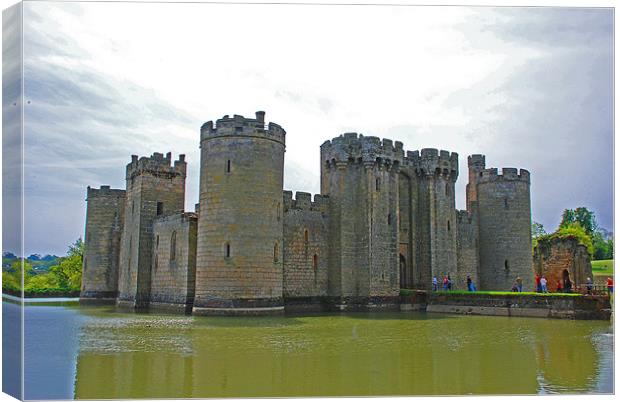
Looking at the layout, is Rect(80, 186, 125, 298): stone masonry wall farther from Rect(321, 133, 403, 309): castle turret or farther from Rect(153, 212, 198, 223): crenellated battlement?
Rect(321, 133, 403, 309): castle turret

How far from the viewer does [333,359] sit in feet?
40.6

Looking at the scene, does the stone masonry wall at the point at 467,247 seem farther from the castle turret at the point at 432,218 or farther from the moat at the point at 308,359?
the moat at the point at 308,359

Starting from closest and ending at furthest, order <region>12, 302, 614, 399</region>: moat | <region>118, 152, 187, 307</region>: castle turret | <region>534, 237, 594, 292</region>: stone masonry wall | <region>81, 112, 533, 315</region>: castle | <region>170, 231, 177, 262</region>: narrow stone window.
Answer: <region>12, 302, 614, 399</region>: moat → <region>81, 112, 533, 315</region>: castle → <region>170, 231, 177, 262</region>: narrow stone window → <region>118, 152, 187, 307</region>: castle turret → <region>534, 237, 594, 292</region>: stone masonry wall

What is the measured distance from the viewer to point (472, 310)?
25.4m

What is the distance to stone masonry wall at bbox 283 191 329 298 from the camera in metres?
27.4

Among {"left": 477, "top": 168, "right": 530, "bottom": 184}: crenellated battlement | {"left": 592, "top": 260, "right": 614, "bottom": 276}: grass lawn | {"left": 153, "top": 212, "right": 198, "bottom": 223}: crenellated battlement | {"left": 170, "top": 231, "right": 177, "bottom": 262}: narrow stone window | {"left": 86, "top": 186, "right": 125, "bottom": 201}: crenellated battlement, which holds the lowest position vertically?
{"left": 592, "top": 260, "right": 614, "bottom": 276}: grass lawn

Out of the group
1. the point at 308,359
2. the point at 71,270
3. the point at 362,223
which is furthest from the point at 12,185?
the point at 71,270

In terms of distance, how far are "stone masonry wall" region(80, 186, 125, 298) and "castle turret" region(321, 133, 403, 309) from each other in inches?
553

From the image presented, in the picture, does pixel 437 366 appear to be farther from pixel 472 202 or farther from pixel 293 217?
pixel 472 202

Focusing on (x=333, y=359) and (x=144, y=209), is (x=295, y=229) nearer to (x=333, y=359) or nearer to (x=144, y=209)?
(x=144, y=209)

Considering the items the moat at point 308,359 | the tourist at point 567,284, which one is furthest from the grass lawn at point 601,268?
the moat at point 308,359

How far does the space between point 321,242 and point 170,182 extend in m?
8.59

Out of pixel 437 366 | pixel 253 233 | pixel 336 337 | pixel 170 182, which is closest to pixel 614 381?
pixel 437 366

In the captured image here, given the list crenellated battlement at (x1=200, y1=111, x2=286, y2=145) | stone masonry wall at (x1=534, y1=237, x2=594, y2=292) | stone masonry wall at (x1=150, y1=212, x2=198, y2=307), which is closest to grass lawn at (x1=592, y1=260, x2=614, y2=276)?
stone masonry wall at (x1=534, y1=237, x2=594, y2=292)
